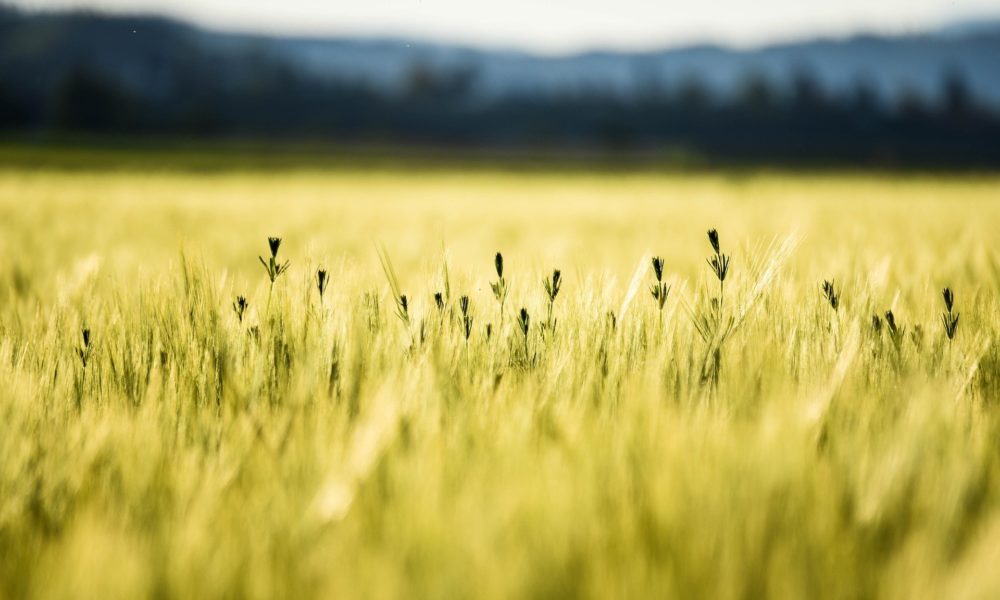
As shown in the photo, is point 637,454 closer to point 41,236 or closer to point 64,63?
point 41,236

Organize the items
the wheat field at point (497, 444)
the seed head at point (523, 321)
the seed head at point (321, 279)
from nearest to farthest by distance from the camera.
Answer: the wheat field at point (497, 444) → the seed head at point (523, 321) → the seed head at point (321, 279)

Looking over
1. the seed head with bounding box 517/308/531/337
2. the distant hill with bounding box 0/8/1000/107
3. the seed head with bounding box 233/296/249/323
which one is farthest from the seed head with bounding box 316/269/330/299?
the distant hill with bounding box 0/8/1000/107

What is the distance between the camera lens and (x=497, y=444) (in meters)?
1.00

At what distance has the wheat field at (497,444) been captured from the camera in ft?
2.52

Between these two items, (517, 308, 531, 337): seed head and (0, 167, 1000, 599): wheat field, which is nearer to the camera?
(0, 167, 1000, 599): wheat field

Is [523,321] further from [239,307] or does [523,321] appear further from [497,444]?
[239,307]

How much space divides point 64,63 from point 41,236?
138985 mm

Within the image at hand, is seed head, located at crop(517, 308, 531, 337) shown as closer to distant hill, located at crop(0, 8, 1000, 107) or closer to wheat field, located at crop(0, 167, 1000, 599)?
wheat field, located at crop(0, 167, 1000, 599)

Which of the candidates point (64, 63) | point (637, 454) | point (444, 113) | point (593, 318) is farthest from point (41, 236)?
point (64, 63)

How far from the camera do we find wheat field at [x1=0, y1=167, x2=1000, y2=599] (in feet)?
2.52

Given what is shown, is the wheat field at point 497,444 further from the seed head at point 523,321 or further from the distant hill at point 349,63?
the distant hill at point 349,63

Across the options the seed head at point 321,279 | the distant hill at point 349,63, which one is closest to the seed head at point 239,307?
the seed head at point 321,279

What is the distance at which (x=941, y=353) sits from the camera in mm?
1502

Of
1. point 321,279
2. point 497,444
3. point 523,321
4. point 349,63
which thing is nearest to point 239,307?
point 321,279
